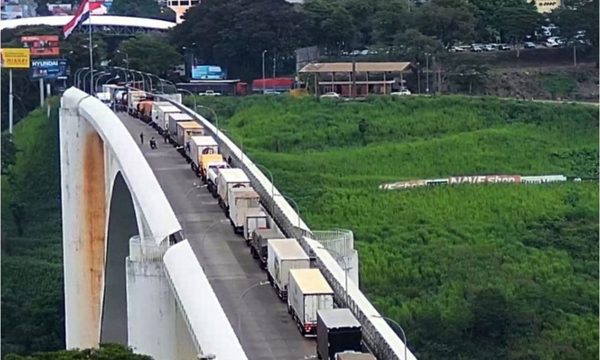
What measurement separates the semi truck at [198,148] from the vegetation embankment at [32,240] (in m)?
6.44

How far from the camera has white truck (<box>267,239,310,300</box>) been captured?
1642 centimetres

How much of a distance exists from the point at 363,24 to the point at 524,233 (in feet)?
82.4

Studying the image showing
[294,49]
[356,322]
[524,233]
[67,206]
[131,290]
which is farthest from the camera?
[294,49]

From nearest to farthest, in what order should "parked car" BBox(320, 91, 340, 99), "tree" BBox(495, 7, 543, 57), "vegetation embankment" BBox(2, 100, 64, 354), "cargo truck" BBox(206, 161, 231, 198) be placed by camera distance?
"cargo truck" BBox(206, 161, 231, 198) < "vegetation embankment" BBox(2, 100, 64, 354) < "parked car" BBox(320, 91, 340, 99) < "tree" BBox(495, 7, 543, 57)

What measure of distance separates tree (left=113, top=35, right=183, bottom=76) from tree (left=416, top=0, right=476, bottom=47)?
393 inches

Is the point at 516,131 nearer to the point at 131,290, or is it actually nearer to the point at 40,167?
the point at 40,167

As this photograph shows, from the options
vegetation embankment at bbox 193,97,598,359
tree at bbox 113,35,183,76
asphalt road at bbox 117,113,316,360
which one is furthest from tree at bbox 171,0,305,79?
asphalt road at bbox 117,113,316,360

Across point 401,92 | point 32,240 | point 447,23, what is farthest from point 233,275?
point 447,23

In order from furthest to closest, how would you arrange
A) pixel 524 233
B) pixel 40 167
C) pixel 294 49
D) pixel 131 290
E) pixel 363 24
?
1. pixel 363 24
2. pixel 294 49
3. pixel 40 167
4. pixel 524 233
5. pixel 131 290

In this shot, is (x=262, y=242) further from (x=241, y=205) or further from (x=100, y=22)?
(x=100, y=22)

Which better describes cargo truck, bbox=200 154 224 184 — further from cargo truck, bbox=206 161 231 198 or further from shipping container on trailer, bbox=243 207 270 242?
shipping container on trailer, bbox=243 207 270 242

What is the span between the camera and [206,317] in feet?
46.9

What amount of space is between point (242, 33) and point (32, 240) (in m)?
17.4

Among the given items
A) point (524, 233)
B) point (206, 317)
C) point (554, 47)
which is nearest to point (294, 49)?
point (554, 47)
